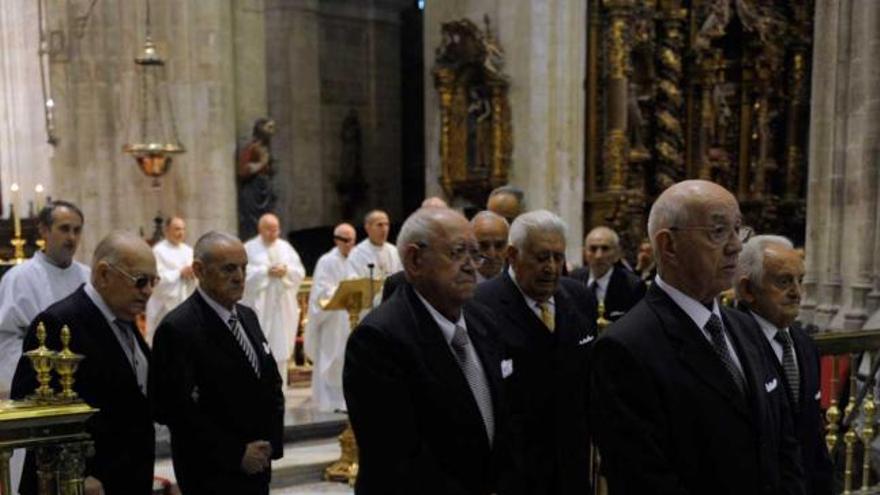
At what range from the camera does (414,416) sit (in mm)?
2512

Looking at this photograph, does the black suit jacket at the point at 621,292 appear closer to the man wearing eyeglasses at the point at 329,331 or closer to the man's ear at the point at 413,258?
the man wearing eyeglasses at the point at 329,331

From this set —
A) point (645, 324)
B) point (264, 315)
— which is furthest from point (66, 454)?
point (264, 315)

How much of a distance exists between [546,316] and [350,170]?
11733 millimetres

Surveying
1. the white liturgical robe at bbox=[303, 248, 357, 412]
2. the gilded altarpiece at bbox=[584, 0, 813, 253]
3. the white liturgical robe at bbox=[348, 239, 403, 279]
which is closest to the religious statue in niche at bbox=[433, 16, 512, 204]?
the gilded altarpiece at bbox=[584, 0, 813, 253]

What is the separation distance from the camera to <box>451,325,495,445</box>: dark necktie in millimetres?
2613

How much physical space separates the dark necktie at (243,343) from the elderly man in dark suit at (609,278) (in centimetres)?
339

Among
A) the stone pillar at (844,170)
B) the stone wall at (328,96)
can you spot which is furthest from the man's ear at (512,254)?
the stone wall at (328,96)

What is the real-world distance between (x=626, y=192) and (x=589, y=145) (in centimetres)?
84

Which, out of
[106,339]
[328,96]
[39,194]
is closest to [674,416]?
[106,339]

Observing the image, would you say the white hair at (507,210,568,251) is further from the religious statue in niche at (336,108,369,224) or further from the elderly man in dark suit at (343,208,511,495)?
the religious statue in niche at (336,108,369,224)

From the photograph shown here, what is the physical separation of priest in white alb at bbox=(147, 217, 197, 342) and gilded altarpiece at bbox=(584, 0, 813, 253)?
5557 mm

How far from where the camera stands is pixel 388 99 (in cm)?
1549

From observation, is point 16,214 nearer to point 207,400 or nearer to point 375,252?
point 375,252

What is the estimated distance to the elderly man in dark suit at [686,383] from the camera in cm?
215
